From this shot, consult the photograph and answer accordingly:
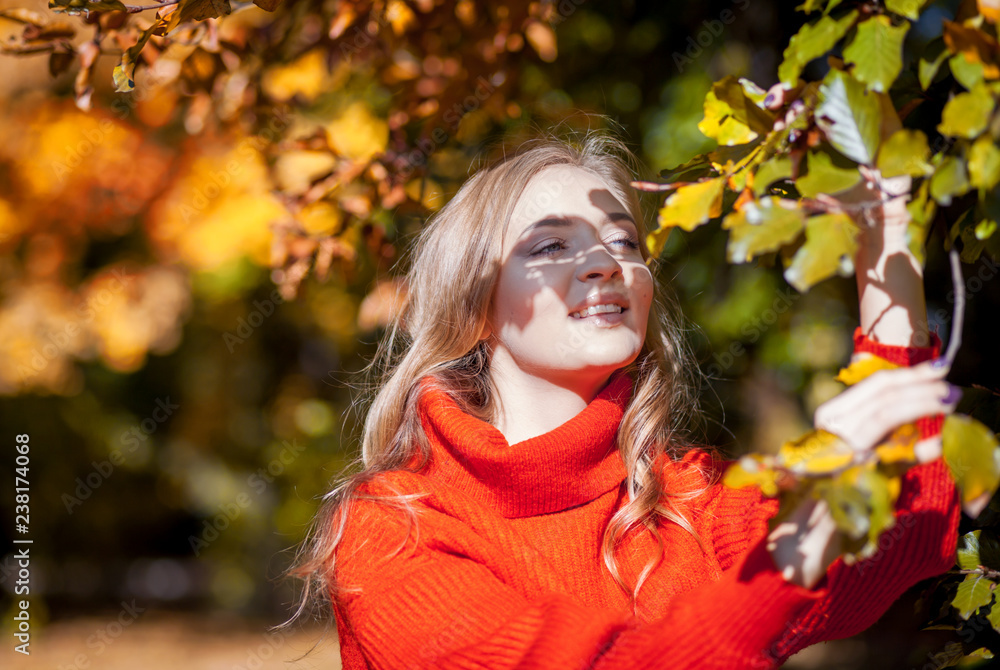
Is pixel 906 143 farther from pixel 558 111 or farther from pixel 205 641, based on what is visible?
pixel 205 641

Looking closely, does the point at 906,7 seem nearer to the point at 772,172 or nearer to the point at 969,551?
the point at 772,172

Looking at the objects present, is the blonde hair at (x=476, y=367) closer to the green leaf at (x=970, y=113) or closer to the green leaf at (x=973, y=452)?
the green leaf at (x=973, y=452)

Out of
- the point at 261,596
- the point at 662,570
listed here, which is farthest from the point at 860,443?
the point at 261,596

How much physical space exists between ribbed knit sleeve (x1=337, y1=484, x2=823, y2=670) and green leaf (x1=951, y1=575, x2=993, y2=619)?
36 centimetres

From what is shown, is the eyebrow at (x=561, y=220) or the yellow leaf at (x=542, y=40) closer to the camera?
the eyebrow at (x=561, y=220)

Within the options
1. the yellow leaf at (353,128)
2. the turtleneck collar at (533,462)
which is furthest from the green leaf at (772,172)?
the yellow leaf at (353,128)

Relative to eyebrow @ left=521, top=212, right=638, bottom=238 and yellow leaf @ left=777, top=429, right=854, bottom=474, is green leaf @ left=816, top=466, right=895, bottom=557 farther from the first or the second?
eyebrow @ left=521, top=212, right=638, bottom=238

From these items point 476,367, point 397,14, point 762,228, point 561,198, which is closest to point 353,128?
point 397,14

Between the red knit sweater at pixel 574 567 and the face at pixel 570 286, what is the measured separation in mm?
145

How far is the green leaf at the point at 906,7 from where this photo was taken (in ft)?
3.12

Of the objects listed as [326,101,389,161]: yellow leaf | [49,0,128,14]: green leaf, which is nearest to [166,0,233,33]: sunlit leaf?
[49,0,128,14]: green leaf

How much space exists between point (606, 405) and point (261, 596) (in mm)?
7644

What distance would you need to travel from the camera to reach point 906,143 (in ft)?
2.96

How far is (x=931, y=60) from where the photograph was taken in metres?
1.01
